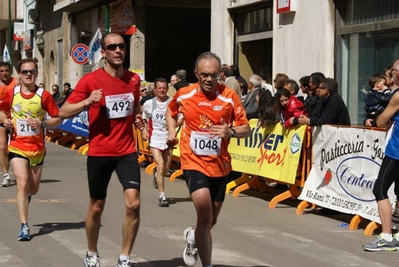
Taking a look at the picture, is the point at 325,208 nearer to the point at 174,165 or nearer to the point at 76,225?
the point at 76,225

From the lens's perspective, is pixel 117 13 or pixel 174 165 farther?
pixel 117 13

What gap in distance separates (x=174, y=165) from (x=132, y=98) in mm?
10132

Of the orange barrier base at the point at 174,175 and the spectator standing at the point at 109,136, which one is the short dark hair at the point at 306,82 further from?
the spectator standing at the point at 109,136

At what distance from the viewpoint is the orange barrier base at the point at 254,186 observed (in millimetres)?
13812

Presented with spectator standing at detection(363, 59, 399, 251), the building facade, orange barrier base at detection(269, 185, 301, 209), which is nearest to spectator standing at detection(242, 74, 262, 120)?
orange barrier base at detection(269, 185, 301, 209)

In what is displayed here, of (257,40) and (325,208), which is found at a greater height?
(257,40)

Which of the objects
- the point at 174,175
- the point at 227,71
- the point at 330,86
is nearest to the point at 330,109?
the point at 330,86

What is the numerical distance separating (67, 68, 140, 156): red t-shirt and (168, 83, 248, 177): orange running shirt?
53 cm

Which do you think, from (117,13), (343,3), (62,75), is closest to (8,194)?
(343,3)

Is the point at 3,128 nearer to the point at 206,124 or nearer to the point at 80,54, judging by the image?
the point at 206,124

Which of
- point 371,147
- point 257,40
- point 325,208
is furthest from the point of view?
point 257,40

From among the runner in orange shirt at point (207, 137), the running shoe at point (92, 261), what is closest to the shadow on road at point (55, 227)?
the running shoe at point (92, 261)

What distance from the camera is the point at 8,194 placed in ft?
44.1

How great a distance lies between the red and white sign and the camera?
18312 mm
